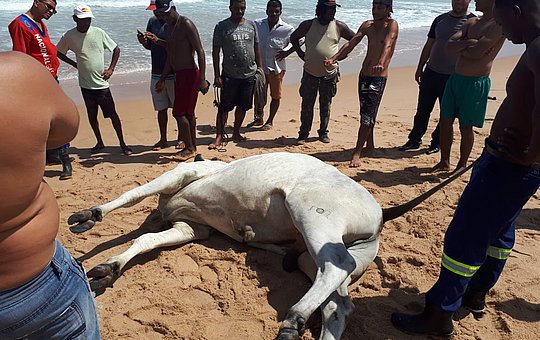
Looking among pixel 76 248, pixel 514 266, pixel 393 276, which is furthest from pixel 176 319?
pixel 514 266

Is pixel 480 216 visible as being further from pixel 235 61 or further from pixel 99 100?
pixel 99 100

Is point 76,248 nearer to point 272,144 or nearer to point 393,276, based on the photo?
point 393,276

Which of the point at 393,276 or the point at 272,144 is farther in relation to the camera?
the point at 272,144

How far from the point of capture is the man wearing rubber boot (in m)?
2.32

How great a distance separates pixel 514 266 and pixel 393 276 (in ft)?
3.25

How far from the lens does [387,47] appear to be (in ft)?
17.6

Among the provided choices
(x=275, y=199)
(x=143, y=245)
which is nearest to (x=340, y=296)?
(x=275, y=199)

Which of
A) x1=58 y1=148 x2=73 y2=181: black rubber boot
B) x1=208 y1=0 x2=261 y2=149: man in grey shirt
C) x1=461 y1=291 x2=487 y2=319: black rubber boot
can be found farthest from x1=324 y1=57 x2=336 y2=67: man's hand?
x1=461 y1=291 x2=487 y2=319: black rubber boot

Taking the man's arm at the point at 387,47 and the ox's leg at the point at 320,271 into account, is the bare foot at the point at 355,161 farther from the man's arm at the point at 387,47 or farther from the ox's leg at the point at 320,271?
the ox's leg at the point at 320,271

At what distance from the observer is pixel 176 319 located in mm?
2977

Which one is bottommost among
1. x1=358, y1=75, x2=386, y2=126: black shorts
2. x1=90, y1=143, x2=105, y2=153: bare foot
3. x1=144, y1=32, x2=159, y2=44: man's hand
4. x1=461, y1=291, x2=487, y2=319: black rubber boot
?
x1=90, y1=143, x2=105, y2=153: bare foot

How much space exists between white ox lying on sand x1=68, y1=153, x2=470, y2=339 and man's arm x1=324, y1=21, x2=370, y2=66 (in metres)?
2.35

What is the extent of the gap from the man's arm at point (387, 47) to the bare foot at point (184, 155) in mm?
2534

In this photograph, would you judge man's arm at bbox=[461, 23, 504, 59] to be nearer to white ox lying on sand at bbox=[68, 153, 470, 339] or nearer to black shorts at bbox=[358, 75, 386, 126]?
black shorts at bbox=[358, 75, 386, 126]
